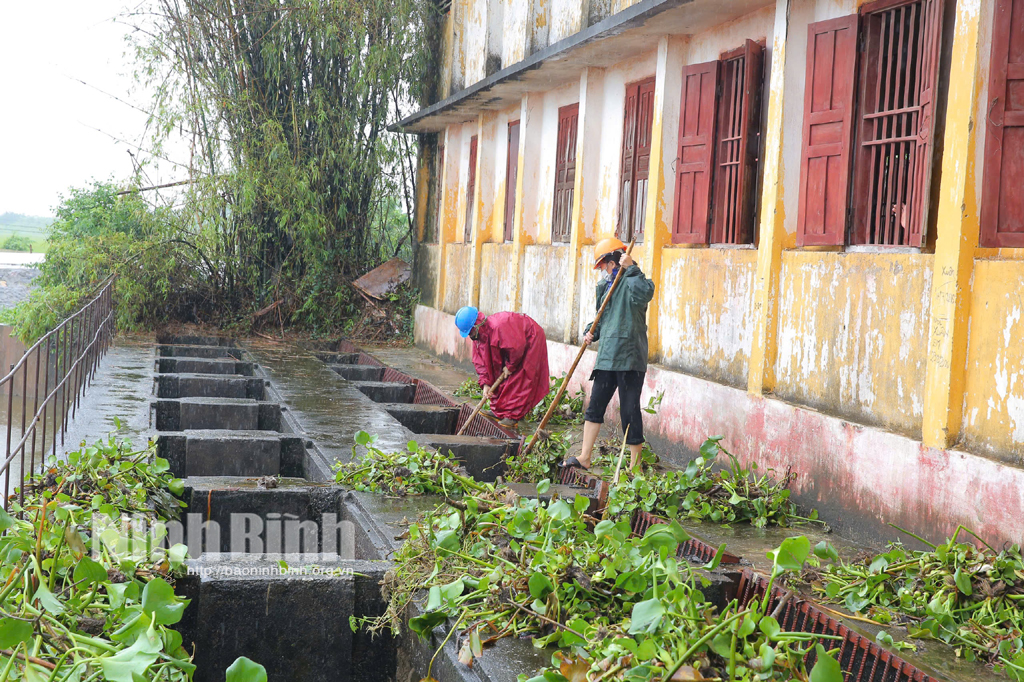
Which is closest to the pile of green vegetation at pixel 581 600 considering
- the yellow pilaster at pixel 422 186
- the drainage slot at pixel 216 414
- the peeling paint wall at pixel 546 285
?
the drainage slot at pixel 216 414

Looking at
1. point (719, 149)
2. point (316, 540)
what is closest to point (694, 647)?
point (316, 540)

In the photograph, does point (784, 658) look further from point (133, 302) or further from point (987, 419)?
point (133, 302)

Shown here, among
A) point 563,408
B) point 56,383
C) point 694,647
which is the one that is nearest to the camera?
point 694,647

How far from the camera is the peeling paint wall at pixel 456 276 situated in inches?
579

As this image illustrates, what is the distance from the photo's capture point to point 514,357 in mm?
9133

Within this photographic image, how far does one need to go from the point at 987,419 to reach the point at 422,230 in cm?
1364

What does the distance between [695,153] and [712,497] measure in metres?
3.38

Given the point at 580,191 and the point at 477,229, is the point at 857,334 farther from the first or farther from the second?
the point at 477,229

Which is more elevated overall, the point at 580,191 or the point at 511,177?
the point at 511,177

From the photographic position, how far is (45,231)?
62.0 ft

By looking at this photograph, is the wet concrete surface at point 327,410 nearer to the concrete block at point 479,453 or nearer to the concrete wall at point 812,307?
the concrete block at point 479,453

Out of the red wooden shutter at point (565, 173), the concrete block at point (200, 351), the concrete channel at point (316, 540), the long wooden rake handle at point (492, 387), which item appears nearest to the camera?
the concrete channel at point (316, 540)

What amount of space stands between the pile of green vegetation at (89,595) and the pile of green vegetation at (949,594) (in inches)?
103

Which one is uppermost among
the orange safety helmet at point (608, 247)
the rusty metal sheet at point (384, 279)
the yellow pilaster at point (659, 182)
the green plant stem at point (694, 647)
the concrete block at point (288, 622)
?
the yellow pilaster at point (659, 182)
